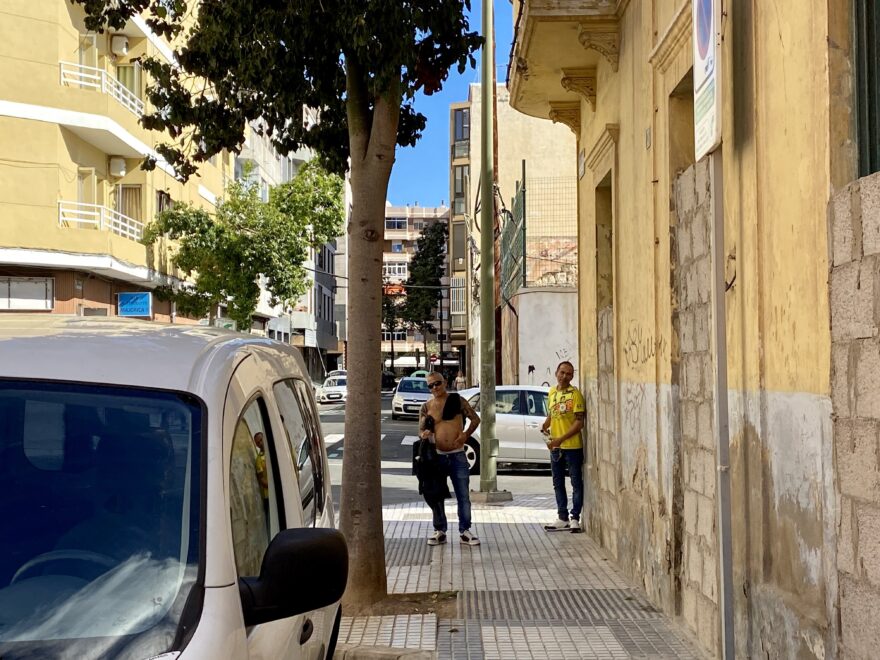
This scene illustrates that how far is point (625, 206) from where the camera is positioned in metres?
9.87

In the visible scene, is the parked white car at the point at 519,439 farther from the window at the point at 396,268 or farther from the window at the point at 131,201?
the window at the point at 396,268

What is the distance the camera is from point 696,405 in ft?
23.7

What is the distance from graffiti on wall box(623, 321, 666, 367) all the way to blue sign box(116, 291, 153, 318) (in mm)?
21846

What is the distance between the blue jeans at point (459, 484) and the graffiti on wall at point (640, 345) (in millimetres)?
2230

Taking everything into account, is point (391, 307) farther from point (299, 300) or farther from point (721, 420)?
point (721, 420)

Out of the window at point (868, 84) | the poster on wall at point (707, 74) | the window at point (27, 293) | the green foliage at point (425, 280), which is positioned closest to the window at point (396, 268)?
the green foliage at point (425, 280)

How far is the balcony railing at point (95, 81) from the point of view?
84.2 ft

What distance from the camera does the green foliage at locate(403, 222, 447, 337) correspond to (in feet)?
280

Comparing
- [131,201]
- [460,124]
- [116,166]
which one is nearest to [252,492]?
[116,166]

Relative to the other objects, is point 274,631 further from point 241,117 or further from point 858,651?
point 241,117

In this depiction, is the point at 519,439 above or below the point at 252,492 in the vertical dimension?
below

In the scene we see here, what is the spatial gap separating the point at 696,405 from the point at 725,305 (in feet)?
4.76

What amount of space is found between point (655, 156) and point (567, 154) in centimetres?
3285

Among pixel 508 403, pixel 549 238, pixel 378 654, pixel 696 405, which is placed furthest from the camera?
pixel 549 238
